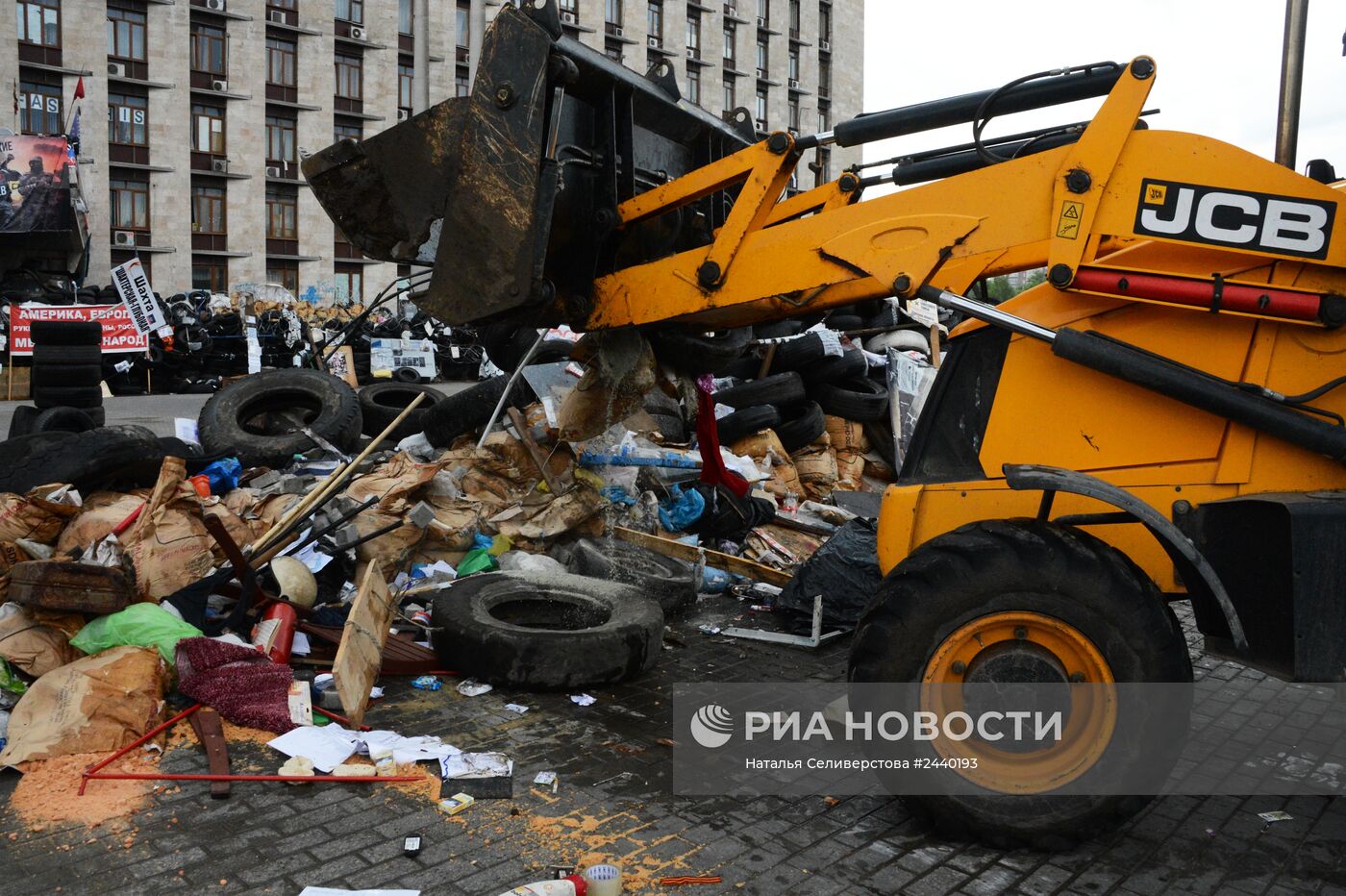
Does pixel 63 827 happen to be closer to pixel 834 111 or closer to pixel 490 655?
pixel 490 655

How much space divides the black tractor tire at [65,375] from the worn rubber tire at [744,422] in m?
5.74

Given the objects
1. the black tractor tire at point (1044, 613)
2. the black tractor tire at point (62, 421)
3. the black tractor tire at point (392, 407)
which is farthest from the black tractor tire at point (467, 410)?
the black tractor tire at point (1044, 613)

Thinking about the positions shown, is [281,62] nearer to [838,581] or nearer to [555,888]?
[838,581]

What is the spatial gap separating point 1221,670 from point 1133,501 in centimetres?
315

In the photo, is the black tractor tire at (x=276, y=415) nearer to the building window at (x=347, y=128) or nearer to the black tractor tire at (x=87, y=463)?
the black tractor tire at (x=87, y=463)

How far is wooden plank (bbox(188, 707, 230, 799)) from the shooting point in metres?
3.73

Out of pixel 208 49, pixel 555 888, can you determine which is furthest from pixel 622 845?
pixel 208 49

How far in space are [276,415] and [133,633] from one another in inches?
211

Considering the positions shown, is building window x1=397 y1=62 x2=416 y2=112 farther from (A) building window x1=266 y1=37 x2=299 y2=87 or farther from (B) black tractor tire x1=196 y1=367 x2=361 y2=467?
(B) black tractor tire x1=196 y1=367 x2=361 y2=467

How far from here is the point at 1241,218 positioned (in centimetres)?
343

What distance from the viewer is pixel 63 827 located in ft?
11.2

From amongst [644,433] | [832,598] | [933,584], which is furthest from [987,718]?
[644,433]

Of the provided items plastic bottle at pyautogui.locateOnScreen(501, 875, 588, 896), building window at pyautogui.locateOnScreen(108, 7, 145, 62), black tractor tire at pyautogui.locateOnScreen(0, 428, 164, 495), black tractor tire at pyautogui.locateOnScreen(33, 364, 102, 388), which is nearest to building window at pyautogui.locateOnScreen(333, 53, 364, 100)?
building window at pyautogui.locateOnScreen(108, 7, 145, 62)

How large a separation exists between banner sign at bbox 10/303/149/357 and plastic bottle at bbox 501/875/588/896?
18523 millimetres
